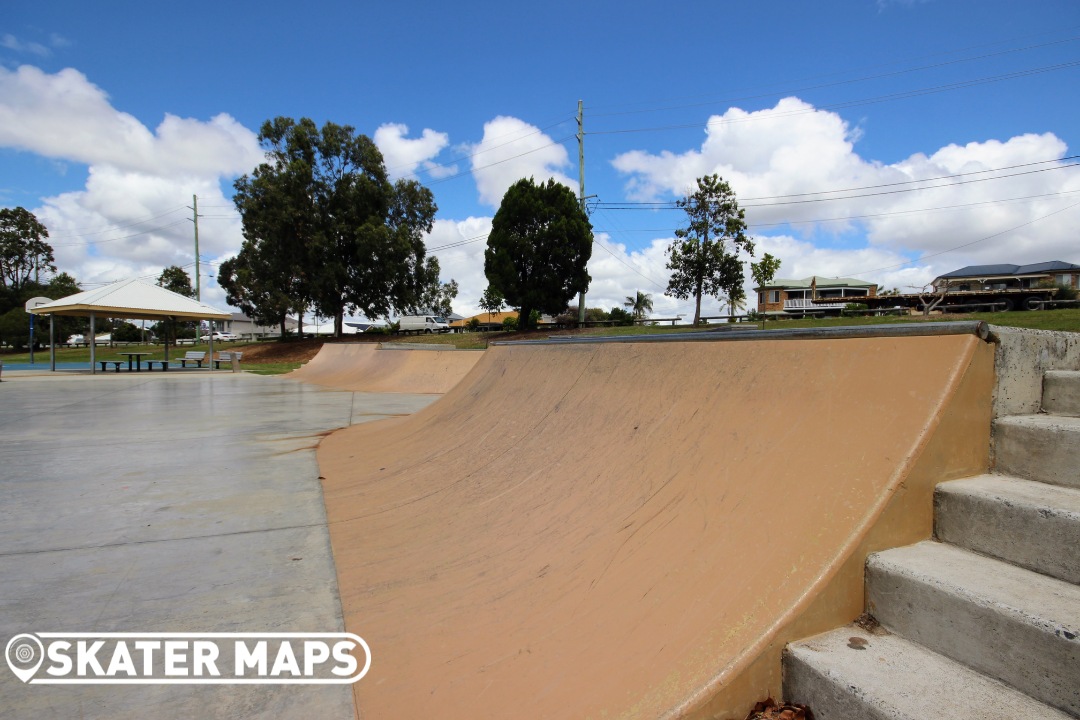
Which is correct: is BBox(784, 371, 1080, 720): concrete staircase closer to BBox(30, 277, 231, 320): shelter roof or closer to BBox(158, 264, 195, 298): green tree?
BBox(30, 277, 231, 320): shelter roof

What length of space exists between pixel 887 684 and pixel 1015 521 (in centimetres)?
63

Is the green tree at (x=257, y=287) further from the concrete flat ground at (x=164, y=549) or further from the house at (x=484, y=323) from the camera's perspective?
the concrete flat ground at (x=164, y=549)

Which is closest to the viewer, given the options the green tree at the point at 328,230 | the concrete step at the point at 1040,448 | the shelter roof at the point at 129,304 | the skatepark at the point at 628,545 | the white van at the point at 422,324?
the skatepark at the point at 628,545

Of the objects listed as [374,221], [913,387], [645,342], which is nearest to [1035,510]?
[913,387]

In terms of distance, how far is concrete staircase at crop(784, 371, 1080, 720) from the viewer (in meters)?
1.26

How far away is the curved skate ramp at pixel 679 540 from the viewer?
1588 mm

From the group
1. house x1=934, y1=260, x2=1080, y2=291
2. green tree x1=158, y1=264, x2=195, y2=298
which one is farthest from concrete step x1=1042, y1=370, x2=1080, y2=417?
green tree x1=158, y1=264, x2=195, y2=298

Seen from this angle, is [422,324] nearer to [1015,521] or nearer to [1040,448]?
[1040,448]

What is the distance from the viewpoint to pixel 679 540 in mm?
2016

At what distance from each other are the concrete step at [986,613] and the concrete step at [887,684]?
1.6 inches

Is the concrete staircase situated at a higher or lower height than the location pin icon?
higher

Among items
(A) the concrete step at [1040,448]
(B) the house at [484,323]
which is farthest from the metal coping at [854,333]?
(B) the house at [484,323]

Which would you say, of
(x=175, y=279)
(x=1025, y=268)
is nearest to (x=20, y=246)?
(x=175, y=279)

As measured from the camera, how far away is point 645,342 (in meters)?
3.42
